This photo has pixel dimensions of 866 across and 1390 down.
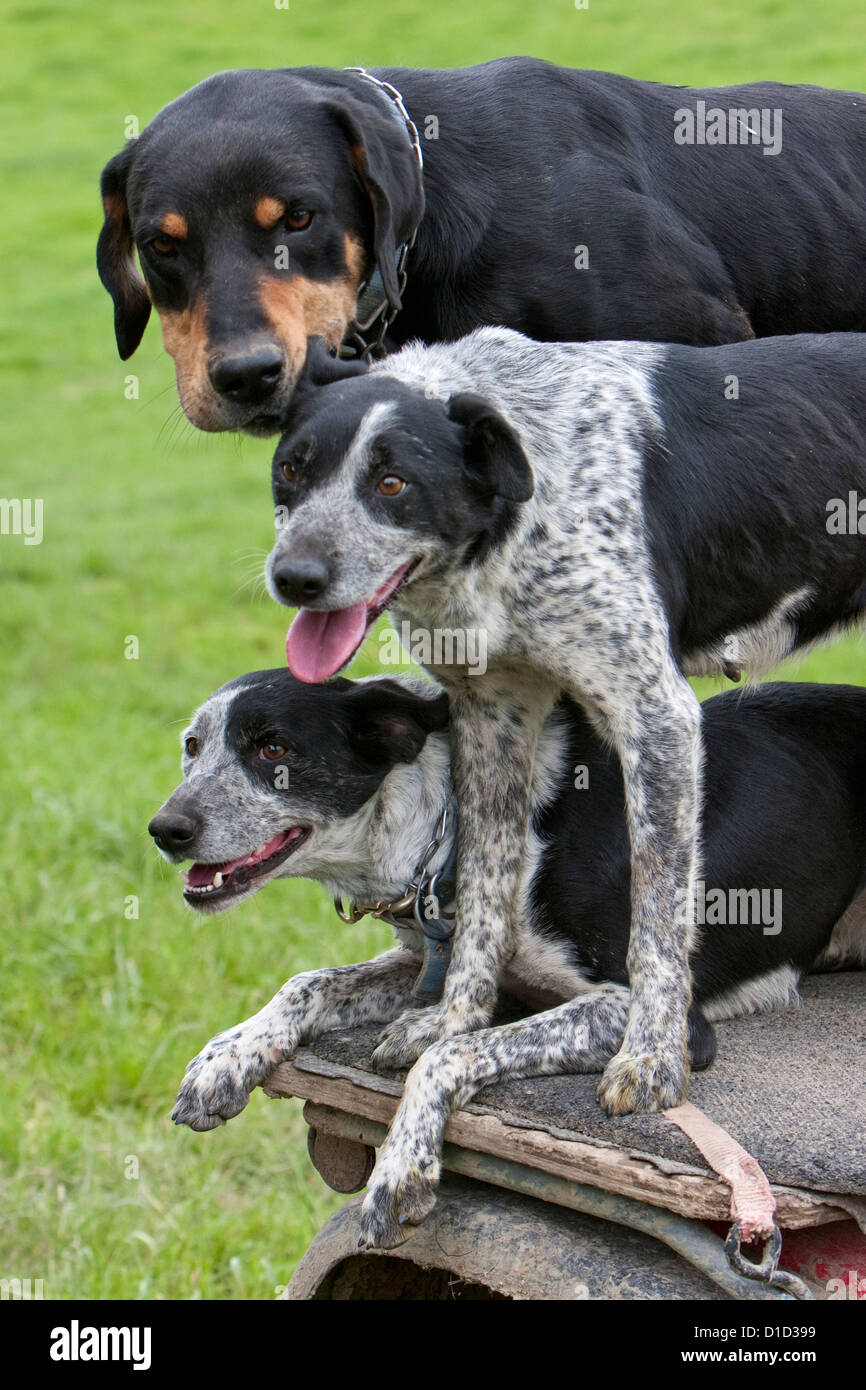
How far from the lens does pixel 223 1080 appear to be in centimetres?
377

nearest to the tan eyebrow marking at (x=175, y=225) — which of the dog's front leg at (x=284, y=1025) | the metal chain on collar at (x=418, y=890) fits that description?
the metal chain on collar at (x=418, y=890)

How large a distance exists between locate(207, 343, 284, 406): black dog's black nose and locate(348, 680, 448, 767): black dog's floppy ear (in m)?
0.76

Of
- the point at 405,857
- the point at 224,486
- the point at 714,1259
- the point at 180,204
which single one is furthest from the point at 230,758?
the point at 224,486

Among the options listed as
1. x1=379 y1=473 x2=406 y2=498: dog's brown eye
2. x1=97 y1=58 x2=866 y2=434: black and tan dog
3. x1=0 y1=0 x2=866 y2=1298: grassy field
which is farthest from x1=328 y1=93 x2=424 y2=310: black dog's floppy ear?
x1=0 y1=0 x2=866 y2=1298: grassy field

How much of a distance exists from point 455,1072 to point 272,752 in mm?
835

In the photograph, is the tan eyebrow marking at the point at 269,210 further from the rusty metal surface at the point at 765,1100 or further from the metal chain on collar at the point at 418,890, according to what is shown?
the rusty metal surface at the point at 765,1100

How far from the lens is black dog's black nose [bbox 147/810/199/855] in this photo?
369 cm

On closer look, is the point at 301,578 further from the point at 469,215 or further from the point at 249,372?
the point at 469,215

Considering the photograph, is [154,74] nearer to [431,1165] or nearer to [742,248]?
[742,248]

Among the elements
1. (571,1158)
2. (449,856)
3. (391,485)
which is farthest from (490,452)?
(571,1158)

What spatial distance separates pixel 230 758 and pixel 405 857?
0.47m

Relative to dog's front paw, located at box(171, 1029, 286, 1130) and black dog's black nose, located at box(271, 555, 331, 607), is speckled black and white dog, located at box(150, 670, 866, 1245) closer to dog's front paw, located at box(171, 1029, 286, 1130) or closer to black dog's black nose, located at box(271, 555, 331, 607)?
dog's front paw, located at box(171, 1029, 286, 1130)

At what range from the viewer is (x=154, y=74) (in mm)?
18547

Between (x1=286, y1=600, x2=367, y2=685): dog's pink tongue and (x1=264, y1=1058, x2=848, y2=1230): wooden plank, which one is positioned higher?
(x1=286, y1=600, x2=367, y2=685): dog's pink tongue
